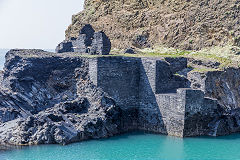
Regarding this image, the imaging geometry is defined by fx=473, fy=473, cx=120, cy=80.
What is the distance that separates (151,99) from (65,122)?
15.4ft

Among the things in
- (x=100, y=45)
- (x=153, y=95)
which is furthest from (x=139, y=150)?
(x=100, y=45)

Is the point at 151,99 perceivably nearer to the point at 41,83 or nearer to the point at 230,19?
the point at 41,83

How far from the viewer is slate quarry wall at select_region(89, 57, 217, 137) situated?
886 inches

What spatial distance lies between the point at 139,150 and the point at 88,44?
31.7ft

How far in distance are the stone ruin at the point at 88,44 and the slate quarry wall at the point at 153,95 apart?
1887 mm

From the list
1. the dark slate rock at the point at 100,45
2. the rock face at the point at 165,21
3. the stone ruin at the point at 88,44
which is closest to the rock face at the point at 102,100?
the dark slate rock at the point at 100,45

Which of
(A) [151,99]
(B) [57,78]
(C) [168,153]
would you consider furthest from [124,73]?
(C) [168,153]

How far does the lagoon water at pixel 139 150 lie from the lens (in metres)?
20.2

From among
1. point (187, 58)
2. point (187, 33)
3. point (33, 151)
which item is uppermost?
point (187, 33)

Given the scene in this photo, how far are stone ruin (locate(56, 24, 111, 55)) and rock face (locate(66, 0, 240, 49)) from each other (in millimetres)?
7211

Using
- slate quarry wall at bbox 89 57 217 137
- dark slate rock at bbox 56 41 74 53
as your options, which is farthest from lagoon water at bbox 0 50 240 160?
dark slate rock at bbox 56 41 74 53

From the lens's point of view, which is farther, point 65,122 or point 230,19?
point 230,19

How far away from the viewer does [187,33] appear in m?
33.7

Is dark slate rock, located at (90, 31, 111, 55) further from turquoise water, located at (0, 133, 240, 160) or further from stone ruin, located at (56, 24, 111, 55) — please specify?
turquoise water, located at (0, 133, 240, 160)
